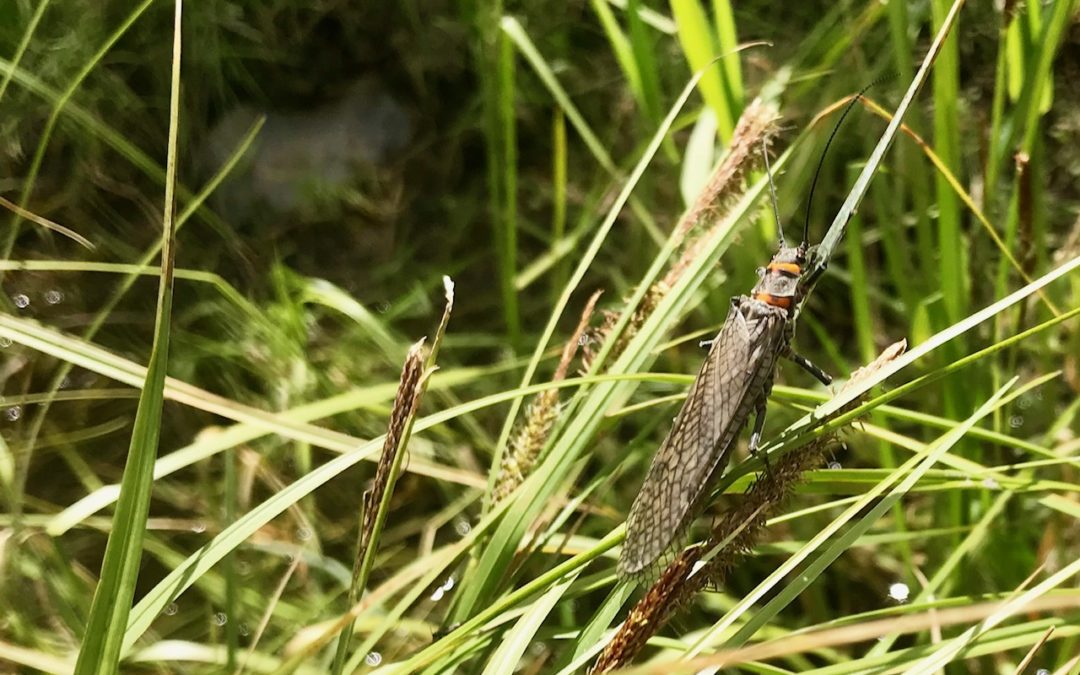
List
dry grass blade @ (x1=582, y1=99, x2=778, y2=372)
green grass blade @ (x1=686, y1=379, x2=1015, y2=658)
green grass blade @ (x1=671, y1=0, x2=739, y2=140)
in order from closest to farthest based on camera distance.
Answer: green grass blade @ (x1=686, y1=379, x2=1015, y2=658)
dry grass blade @ (x1=582, y1=99, x2=778, y2=372)
green grass blade @ (x1=671, y1=0, x2=739, y2=140)

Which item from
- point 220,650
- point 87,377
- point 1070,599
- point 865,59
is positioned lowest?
point 220,650

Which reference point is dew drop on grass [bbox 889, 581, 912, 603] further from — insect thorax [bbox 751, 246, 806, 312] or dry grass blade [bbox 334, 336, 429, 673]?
dry grass blade [bbox 334, 336, 429, 673]

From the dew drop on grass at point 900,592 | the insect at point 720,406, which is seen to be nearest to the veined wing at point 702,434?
the insect at point 720,406

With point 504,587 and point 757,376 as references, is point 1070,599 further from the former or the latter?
point 504,587

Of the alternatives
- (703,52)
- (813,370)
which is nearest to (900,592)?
(813,370)

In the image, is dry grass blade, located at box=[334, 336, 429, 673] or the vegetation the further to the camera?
the vegetation

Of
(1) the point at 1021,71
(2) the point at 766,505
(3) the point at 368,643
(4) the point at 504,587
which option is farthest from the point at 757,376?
(1) the point at 1021,71

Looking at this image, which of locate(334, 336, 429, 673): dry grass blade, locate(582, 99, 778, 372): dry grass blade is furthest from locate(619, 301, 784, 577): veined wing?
locate(334, 336, 429, 673): dry grass blade

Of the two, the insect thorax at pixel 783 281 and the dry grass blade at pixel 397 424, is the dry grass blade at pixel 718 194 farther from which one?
the dry grass blade at pixel 397 424
